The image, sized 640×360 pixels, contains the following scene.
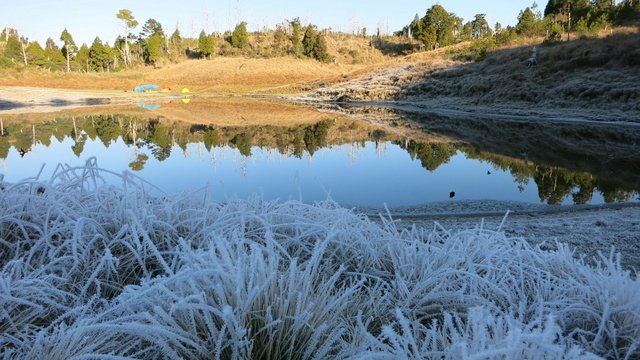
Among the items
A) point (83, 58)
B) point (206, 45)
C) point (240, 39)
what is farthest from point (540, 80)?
point (83, 58)

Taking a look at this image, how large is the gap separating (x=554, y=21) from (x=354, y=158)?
32.2m

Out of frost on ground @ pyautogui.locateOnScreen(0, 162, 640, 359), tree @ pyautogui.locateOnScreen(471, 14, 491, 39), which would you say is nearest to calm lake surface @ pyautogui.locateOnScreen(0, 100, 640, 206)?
frost on ground @ pyautogui.locateOnScreen(0, 162, 640, 359)

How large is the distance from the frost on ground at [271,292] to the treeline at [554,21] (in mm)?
29948

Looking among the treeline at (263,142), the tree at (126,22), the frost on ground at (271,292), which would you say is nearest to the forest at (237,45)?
the tree at (126,22)

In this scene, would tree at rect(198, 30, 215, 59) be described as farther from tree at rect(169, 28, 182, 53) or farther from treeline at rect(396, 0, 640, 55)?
treeline at rect(396, 0, 640, 55)

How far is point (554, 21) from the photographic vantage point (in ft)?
116

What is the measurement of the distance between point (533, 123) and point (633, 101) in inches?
136

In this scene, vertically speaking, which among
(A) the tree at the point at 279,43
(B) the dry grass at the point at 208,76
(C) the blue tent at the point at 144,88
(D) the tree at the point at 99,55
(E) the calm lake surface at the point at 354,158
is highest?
(A) the tree at the point at 279,43

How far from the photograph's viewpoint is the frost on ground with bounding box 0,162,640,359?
1371 millimetres

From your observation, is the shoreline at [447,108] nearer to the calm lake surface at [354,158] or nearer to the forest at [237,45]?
the calm lake surface at [354,158]

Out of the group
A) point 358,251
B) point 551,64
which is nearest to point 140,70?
point 551,64

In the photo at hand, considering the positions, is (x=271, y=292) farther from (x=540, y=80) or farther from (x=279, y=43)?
(x=279, y=43)

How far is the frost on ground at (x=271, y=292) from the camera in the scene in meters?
1.37

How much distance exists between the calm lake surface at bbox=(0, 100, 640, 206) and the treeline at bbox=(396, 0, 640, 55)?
18220mm
